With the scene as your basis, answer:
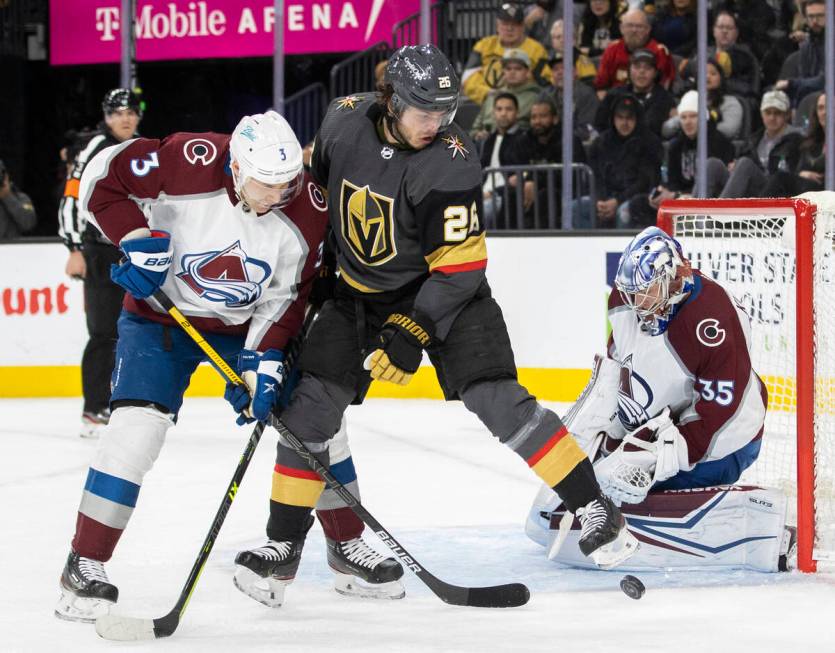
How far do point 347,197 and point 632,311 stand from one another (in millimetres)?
717

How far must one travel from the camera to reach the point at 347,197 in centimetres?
256

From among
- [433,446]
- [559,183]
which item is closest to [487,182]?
[559,183]

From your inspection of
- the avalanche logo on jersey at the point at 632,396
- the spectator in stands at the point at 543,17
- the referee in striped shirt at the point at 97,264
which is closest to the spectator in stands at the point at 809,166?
the spectator in stands at the point at 543,17

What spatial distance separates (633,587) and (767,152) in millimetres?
3757

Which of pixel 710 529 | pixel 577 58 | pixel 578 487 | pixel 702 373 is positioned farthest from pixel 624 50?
pixel 578 487

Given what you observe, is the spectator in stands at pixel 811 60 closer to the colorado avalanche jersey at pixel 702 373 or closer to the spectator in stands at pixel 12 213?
the spectator in stands at pixel 12 213

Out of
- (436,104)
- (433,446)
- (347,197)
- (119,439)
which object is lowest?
(433,446)

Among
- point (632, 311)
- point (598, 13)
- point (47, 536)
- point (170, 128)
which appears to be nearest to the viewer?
point (632, 311)

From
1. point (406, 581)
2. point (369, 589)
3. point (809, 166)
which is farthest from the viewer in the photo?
point (809, 166)

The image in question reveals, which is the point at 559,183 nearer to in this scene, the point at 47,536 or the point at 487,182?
the point at 487,182

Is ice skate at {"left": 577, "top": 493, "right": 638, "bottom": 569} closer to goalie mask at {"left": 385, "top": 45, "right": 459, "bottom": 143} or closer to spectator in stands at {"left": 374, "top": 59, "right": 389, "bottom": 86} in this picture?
goalie mask at {"left": 385, "top": 45, "right": 459, "bottom": 143}

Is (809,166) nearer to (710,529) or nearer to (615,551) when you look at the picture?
(710,529)

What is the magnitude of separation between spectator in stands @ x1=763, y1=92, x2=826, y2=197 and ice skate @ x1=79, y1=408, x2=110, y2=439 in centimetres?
279

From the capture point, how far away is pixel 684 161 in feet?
19.6
